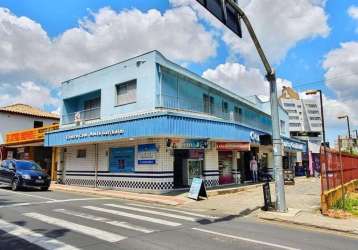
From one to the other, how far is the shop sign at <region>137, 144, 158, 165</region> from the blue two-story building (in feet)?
0.18

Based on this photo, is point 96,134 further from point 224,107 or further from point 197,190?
point 224,107

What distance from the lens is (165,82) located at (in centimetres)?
2044

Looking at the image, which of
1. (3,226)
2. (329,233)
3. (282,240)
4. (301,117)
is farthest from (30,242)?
(301,117)

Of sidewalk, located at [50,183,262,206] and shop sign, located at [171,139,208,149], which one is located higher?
shop sign, located at [171,139,208,149]

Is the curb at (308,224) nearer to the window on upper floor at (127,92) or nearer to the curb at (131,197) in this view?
the curb at (131,197)

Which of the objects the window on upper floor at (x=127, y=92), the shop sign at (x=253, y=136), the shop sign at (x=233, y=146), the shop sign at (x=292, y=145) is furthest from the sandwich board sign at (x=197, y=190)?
the shop sign at (x=292, y=145)

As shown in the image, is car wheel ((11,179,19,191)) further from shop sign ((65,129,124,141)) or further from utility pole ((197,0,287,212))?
utility pole ((197,0,287,212))

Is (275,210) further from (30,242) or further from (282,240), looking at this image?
(30,242)

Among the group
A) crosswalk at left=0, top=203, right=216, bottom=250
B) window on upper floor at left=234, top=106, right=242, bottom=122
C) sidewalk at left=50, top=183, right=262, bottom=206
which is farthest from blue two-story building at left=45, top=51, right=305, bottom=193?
crosswalk at left=0, top=203, right=216, bottom=250

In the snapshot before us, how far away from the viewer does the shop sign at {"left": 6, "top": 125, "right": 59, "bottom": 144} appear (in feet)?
94.8

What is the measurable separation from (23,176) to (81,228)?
1245 centimetres

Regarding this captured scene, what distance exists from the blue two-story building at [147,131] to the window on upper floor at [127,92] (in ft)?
→ 0.19

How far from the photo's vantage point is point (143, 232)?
855 centimetres

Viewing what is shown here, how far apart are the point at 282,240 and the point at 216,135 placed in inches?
469
